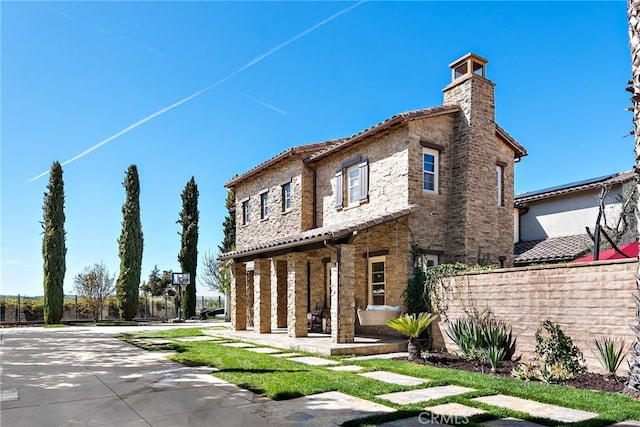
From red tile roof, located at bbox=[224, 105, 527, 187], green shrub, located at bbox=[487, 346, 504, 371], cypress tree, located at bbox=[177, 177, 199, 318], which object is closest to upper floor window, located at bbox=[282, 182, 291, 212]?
red tile roof, located at bbox=[224, 105, 527, 187]

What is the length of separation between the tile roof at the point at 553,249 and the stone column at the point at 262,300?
10.1 metres

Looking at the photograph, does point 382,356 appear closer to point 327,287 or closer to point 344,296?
point 344,296

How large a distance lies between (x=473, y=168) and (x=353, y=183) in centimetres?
404

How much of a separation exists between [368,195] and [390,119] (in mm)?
2696

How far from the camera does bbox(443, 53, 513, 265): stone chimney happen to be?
14.0 metres

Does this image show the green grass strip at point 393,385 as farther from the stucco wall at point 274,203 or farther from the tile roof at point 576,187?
the tile roof at point 576,187

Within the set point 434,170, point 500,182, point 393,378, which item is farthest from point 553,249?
point 393,378

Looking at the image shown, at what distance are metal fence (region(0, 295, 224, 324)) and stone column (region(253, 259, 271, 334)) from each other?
18.5 metres

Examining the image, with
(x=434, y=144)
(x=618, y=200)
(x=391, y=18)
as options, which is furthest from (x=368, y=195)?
(x=618, y=200)

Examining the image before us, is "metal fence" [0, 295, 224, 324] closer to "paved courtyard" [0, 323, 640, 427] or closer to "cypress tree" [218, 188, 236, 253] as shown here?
"cypress tree" [218, 188, 236, 253]

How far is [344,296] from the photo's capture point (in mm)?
12016

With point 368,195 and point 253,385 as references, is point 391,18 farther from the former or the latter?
point 253,385

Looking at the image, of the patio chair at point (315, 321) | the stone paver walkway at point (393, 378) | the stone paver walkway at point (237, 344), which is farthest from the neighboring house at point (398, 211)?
the stone paver walkway at point (393, 378)

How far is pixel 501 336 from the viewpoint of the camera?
9828 millimetres
